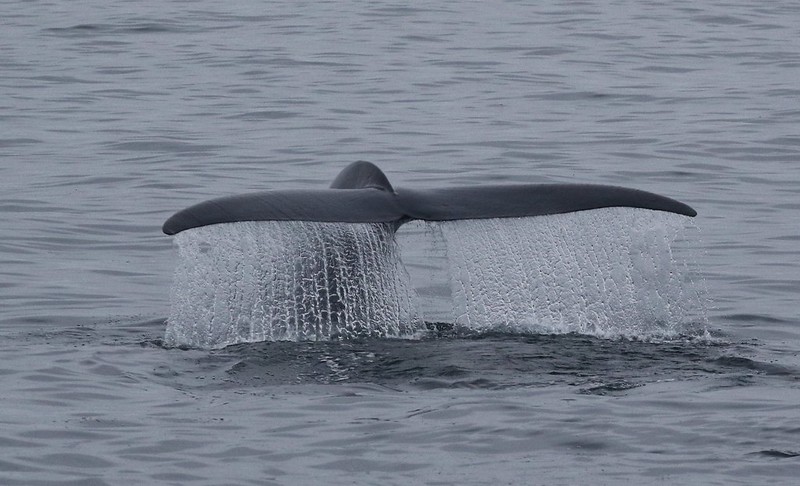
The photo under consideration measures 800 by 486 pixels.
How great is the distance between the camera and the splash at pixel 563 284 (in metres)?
9.26

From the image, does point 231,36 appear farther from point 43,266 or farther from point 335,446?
point 335,446

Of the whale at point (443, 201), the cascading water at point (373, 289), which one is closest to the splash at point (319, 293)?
the cascading water at point (373, 289)

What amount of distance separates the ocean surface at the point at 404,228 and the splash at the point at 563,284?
10 cm

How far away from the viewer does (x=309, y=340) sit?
361 inches

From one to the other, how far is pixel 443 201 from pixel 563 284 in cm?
268

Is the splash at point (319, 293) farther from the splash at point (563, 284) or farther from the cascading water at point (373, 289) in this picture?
the splash at point (563, 284)

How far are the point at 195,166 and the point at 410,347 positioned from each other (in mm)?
8011

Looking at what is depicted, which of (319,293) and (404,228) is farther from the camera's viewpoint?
(404,228)

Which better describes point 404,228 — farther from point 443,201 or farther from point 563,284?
A: point 443,201

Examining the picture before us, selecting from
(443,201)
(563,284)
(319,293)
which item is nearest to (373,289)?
(319,293)

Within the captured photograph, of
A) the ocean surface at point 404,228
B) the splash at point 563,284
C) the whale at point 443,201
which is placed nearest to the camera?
the ocean surface at point 404,228

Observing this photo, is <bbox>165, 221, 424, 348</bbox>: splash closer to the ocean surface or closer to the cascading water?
the cascading water

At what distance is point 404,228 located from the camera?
1380 centimetres

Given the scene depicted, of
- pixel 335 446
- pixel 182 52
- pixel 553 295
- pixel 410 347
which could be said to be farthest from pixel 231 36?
pixel 335 446
